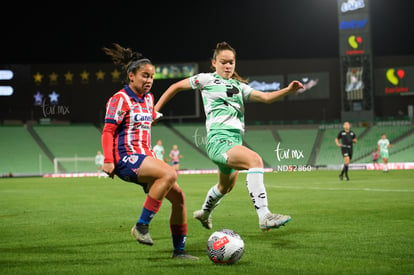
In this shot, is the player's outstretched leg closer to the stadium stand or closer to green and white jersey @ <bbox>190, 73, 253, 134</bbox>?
green and white jersey @ <bbox>190, 73, 253, 134</bbox>

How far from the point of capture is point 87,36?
5522 centimetres

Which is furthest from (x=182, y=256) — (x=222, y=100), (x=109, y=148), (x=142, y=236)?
(x=222, y=100)

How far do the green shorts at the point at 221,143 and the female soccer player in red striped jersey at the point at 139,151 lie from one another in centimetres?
86

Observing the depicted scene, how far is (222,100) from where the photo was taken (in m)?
7.44

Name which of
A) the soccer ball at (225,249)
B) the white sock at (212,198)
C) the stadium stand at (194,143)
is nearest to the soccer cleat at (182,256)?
the soccer ball at (225,249)

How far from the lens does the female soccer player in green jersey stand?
680 centimetres

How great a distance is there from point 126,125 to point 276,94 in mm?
2002

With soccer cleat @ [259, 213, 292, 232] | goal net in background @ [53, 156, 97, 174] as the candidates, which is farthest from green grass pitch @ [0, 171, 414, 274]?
goal net in background @ [53, 156, 97, 174]

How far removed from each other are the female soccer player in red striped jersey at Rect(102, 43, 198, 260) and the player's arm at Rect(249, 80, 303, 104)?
5.00ft

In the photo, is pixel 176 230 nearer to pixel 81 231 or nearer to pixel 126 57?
pixel 126 57

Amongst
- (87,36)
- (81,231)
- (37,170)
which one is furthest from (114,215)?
(87,36)

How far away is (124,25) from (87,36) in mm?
3779

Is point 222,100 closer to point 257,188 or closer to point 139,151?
point 257,188

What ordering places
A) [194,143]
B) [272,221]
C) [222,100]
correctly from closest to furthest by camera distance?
[272,221], [222,100], [194,143]
